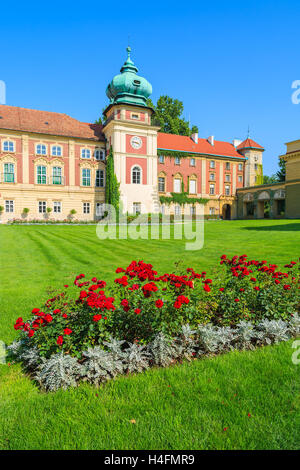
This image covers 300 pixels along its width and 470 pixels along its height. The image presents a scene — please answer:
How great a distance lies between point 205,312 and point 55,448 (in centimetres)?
249

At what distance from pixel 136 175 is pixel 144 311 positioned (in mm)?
31638

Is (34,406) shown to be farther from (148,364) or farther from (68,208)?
(68,208)

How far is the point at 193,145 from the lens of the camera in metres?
44.2

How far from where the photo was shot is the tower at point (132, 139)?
107 ft

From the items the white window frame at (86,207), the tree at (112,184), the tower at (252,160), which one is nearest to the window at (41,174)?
the white window frame at (86,207)

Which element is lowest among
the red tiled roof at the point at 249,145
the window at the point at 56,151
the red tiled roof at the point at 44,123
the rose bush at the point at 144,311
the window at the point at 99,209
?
the rose bush at the point at 144,311

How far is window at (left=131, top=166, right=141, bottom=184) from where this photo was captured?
3384 cm

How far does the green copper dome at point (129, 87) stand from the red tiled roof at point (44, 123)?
509 cm

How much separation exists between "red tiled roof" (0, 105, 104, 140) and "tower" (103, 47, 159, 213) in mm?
2644

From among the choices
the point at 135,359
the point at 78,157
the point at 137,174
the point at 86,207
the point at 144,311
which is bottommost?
the point at 135,359

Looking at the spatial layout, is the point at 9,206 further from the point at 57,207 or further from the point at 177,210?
the point at 177,210

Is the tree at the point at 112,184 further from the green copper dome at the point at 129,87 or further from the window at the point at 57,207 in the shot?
the green copper dome at the point at 129,87

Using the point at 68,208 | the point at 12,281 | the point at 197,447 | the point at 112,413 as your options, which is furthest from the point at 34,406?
the point at 68,208

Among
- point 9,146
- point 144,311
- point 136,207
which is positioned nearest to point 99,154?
point 136,207
